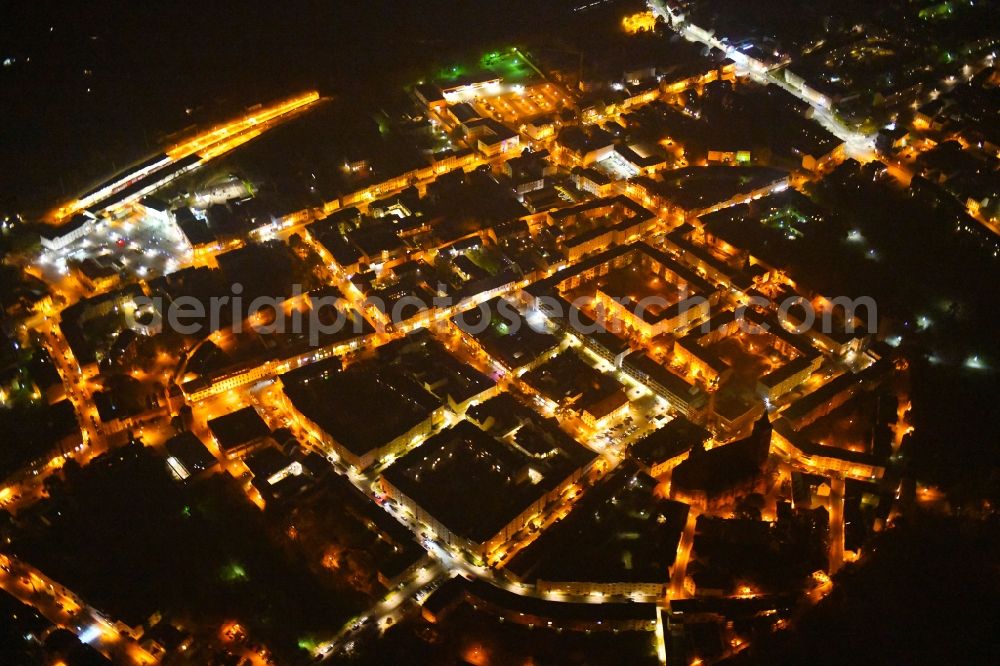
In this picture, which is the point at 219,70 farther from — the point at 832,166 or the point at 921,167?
the point at 921,167

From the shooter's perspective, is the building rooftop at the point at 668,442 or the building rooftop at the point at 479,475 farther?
the building rooftop at the point at 668,442

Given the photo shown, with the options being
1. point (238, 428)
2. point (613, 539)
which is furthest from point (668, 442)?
point (238, 428)

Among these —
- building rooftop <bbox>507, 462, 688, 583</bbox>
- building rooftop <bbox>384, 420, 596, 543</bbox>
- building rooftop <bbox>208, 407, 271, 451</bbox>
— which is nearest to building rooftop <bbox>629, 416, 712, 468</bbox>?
building rooftop <bbox>507, 462, 688, 583</bbox>

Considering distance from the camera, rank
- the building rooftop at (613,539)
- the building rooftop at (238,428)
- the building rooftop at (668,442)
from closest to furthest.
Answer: the building rooftop at (613,539) → the building rooftop at (668,442) → the building rooftop at (238,428)

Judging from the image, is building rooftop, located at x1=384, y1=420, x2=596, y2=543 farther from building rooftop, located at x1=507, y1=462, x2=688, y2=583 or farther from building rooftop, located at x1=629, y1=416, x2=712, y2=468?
building rooftop, located at x1=629, y1=416, x2=712, y2=468

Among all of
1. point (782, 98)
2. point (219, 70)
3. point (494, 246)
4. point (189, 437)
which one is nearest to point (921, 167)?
point (782, 98)

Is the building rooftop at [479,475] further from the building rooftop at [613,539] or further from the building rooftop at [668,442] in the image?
the building rooftop at [668,442]

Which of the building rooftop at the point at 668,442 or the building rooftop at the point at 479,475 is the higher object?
the building rooftop at the point at 668,442

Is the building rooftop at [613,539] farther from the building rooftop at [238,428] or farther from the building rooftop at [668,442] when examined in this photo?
the building rooftop at [238,428]

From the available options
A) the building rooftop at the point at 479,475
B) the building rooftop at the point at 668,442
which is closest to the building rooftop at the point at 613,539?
the building rooftop at the point at 668,442

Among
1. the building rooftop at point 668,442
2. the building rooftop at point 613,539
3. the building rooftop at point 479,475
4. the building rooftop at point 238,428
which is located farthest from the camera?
the building rooftop at point 238,428

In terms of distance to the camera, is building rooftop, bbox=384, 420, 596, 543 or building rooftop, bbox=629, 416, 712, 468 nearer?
building rooftop, bbox=384, 420, 596, 543
